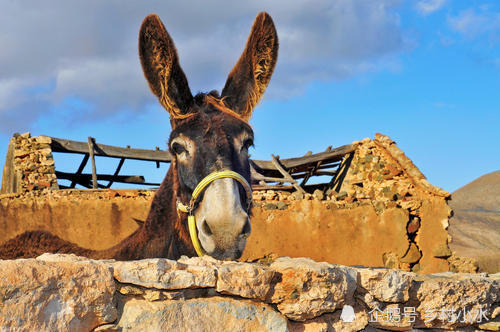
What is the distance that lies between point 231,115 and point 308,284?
1.34 metres

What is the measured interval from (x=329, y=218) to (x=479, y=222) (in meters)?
12.7

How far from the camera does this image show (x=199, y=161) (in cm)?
284

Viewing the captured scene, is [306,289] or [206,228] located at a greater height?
[206,228]

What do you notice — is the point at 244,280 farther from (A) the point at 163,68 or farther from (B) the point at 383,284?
(A) the point at 163,68

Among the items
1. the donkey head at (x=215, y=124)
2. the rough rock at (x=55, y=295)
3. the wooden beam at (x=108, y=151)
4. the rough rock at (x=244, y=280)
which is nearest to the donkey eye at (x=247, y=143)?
the donkey head at (x=215, y=124)

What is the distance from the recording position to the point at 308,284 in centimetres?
211

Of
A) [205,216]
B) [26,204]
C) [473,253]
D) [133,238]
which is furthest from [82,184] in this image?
[473,253]

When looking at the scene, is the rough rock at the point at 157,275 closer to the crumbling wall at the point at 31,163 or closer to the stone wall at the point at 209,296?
the stone wall at the point at 209,296

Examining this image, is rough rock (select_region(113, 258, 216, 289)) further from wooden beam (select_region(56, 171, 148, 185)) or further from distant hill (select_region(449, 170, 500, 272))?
distant hill (select_region(449, 170, 500, 272))

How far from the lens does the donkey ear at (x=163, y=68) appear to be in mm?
3168

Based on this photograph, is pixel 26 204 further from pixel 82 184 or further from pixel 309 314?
pixel 309 314

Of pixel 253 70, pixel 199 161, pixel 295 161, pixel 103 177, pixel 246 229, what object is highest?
pixel 295 161

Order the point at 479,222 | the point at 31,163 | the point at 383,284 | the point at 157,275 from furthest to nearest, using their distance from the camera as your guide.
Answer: the point at 479,222
the point at 31,163
the point at 383,284
the point at 157,275

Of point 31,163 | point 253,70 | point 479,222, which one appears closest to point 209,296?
point 253,70
